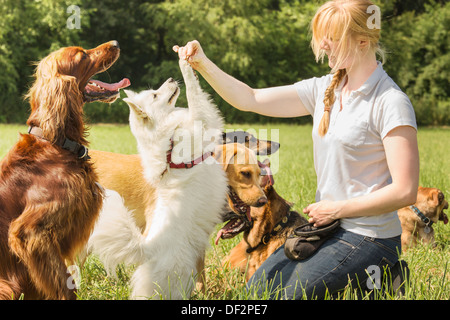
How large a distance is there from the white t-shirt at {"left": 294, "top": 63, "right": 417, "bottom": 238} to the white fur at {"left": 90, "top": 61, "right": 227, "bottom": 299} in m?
0.73

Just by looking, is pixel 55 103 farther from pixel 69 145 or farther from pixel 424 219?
pixel 424 219

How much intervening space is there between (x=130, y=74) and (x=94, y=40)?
109 inches

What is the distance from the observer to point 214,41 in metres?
26.5

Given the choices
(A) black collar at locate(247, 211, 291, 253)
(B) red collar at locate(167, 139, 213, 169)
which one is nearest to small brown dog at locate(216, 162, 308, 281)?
(A) black collar at locate(247, 211, 291, 253)

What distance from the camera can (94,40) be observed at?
2570 centimetres

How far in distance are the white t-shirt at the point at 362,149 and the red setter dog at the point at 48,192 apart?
1.41 m

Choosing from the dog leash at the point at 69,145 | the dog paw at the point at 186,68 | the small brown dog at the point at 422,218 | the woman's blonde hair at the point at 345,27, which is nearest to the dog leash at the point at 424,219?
the small brown dog at the point at 422,218

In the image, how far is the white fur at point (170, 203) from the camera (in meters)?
2.62

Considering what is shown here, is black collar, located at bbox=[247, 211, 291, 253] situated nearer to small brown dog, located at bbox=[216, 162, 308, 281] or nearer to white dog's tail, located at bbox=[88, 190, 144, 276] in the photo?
small brown dog, located at bbox=[216, 162, 308, 281]

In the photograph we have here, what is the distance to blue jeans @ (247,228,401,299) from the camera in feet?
8.66

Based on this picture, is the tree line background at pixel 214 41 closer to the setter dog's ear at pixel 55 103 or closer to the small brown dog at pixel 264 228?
the small brown dog at pixel 264 228

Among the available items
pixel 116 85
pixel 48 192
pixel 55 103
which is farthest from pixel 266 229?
pixel 55 103

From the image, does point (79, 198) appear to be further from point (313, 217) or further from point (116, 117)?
point (116, 117)

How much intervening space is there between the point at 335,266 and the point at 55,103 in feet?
5.98
